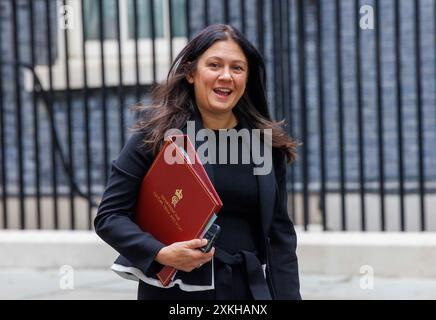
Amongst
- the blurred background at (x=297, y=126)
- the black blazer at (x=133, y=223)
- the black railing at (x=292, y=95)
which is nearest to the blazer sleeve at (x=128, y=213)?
the black blazer at (x=133, y=223)

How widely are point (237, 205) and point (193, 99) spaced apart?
0.43 m

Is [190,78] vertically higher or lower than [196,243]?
higher

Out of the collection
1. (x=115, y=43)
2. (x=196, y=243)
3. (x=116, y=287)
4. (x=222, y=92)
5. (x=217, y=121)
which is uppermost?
(x=115, y=43)

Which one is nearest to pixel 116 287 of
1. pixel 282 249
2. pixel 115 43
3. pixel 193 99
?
pixel 115 43

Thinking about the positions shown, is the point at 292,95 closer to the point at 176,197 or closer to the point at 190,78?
the point at 190,78

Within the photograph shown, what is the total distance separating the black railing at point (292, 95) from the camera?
6.94 metres

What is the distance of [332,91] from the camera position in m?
8.03

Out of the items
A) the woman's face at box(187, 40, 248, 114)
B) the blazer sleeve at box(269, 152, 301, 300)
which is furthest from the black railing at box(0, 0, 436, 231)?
the woman's face at box(187, 40, 248, 114)

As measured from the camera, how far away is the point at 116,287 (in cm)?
678

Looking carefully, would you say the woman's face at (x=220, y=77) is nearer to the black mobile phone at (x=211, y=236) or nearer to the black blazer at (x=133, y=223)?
the black blazer at (x=133, y=223)

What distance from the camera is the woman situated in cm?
300

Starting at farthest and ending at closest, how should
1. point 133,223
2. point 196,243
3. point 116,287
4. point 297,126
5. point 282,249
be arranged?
1. point 297,126
2. point 116,287
3. point 282,249
4. point 133,223
5. point 196,243

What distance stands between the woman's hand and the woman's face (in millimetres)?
541
